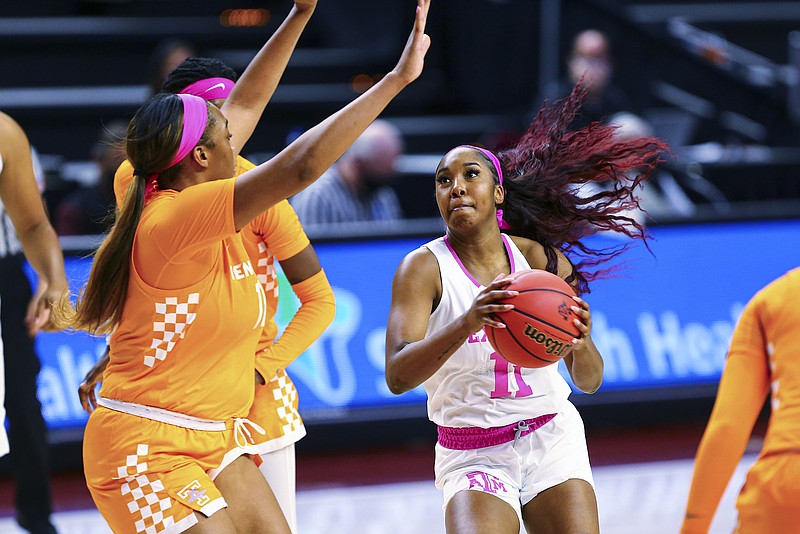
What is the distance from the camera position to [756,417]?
2.84 metres

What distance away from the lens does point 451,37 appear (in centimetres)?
1281

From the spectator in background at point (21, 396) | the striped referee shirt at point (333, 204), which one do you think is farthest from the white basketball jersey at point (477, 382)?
the striped referee shirt at point (333, 204)

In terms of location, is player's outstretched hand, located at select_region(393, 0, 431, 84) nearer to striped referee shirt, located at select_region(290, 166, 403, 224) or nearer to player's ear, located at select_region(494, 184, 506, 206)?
player's ear, located at select_region(494, 184, 506, 206)

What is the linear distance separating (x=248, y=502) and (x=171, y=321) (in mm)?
602

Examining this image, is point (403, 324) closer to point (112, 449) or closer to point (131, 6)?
point (112, 449)

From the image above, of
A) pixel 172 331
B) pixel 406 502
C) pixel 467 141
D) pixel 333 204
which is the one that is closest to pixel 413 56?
pixel 172 331

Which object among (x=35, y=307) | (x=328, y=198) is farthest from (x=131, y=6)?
(x=35, y=307)

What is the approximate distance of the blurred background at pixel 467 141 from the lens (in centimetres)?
723

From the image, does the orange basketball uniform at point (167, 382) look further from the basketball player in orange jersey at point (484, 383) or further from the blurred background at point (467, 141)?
the blurred background at point (467, 141)

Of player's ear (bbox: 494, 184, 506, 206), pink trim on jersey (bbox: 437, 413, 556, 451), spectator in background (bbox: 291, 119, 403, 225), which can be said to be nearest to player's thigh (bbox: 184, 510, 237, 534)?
pink trim on jersey (bbox: 437, 413, 556, 451)

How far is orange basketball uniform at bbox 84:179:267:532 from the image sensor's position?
3.36m

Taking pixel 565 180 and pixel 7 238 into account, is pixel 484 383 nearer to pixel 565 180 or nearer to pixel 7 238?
pixel 565 180

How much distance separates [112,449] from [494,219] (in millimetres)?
1487

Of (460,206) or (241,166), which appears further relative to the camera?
(241,166)
